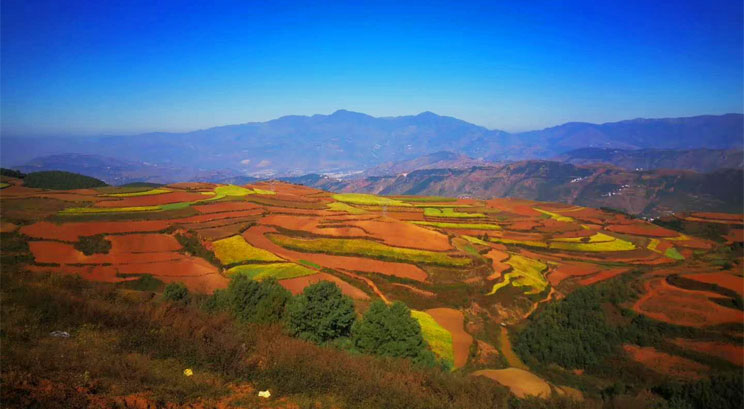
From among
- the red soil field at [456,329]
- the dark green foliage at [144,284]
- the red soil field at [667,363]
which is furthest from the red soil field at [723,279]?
the dark green foliage at [144,284]

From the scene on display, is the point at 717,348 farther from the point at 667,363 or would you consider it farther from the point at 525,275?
the point at 525,275

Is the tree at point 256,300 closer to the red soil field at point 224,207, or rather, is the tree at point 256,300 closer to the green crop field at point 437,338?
the green crop field at point 437,338

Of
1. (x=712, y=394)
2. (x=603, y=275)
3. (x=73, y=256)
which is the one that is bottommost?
(x=603, y=275)

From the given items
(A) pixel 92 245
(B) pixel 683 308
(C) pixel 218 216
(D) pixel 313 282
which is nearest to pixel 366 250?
(D) pixel 313 282

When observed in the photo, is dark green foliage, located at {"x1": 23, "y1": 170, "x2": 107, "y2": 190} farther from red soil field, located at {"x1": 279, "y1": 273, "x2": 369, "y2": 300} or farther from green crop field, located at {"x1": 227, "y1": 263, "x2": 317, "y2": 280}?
red soil field, located at {"x1": 279, "y1": 273, "x2": 369, "y2": 300}

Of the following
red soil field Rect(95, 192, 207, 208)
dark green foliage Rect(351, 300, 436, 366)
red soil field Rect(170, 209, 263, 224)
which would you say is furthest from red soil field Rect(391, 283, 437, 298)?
red soil field Rect(95, 192, 207, 208)

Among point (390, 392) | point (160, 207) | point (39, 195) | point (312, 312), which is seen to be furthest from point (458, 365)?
point (39, 195)

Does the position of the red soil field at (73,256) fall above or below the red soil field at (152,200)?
below
